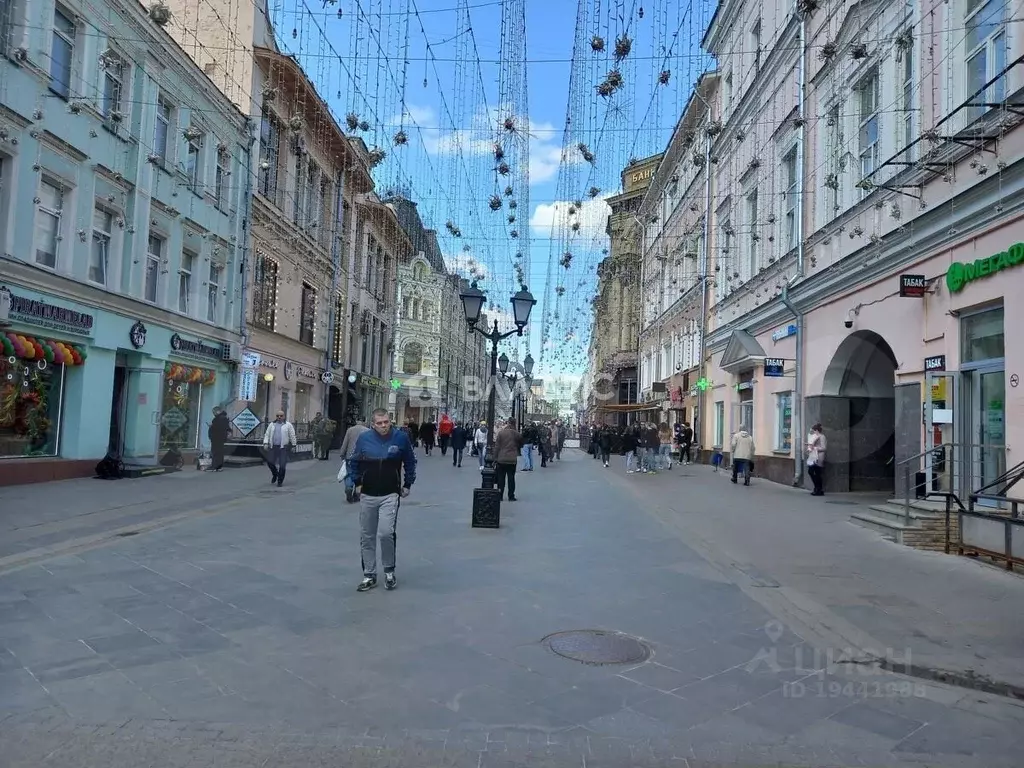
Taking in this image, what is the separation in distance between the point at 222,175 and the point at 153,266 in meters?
4.60

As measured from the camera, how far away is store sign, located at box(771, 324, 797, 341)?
1939 centimetres

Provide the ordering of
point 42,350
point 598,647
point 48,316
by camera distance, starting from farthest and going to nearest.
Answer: point 48,316 → point 42,350 → point 598,647

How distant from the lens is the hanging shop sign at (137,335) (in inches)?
711

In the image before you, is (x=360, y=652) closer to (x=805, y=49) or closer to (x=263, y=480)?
(x=263, y=480)

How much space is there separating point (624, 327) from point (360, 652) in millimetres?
53035

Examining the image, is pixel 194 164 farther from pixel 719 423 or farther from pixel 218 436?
pixel 719 423

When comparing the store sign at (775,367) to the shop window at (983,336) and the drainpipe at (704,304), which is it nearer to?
the shop window at (983,336)

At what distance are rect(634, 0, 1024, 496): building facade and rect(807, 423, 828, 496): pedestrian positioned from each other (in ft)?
2.69

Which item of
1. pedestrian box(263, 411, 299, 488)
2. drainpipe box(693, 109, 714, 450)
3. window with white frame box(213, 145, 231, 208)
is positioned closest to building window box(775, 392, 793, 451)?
drainpipe box(693, 109, 714, 450)

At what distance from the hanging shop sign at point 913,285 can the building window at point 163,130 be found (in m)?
16.8

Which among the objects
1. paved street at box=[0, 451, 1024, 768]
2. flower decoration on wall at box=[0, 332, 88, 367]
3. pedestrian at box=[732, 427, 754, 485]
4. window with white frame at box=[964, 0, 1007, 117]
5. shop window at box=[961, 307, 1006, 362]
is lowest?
paved street at box=[0, 451, 1024, 768]

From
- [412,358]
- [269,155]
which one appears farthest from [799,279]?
[412,358]

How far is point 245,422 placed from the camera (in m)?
22.6

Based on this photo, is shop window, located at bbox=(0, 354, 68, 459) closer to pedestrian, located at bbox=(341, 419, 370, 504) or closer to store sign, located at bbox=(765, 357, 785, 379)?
pedestrian, located at bbox=(341, 419, 370, 504)
